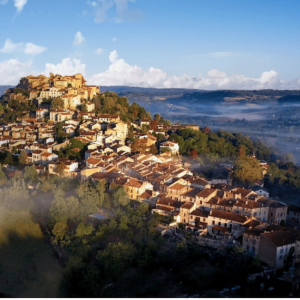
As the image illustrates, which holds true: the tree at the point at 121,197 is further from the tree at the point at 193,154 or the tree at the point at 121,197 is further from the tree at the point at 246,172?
the tree at the point at 193,154

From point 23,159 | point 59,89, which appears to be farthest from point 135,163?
point 59,89

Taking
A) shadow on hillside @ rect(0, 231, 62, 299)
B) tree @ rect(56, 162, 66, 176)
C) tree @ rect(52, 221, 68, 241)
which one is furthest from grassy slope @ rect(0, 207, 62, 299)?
tree @ rect(56, 162, 66, 176)

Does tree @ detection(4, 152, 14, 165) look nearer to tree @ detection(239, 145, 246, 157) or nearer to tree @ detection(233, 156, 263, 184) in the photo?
Result: tree @ detection(233, 156, 263, 184)

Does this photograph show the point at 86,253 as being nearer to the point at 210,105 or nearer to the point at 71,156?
the point at 71,156

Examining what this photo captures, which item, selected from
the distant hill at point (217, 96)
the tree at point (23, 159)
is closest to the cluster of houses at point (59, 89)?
Answer: the tree at point (23, 159)

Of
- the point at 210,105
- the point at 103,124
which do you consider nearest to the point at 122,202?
the point at 103,124

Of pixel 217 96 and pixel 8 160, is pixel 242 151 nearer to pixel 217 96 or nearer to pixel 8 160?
pixel 8 160
